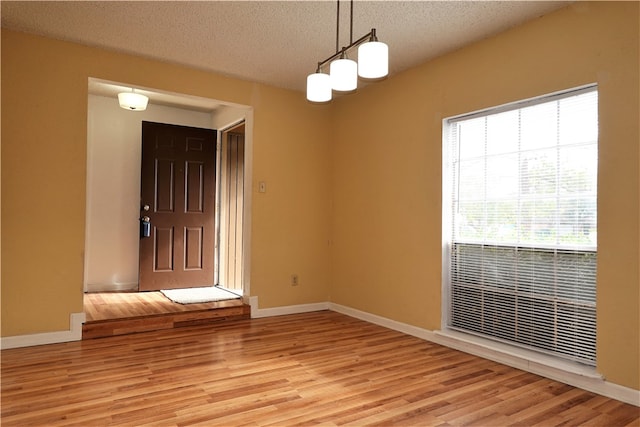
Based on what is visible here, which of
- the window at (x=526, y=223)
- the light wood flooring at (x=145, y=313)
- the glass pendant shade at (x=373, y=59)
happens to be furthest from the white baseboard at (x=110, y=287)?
the glass pendant shade at (x=373, y=59)

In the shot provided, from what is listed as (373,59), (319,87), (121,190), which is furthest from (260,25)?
(121,190)

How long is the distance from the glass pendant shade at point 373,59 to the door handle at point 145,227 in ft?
13.2

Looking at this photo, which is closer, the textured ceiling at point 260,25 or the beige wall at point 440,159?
the beige wall at point 440,159

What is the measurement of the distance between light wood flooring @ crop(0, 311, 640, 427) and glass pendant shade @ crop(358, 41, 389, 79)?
5.84 feet

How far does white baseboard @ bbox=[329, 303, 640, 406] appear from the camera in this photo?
8.41 feet

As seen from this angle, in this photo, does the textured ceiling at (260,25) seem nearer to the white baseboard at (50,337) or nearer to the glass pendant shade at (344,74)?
the glass pendant shade at (344,74)

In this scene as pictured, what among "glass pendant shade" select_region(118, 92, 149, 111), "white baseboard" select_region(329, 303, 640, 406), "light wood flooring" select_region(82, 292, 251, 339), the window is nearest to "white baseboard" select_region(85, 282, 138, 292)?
"light wood flooring" select_region(82, 292, 251, 339)

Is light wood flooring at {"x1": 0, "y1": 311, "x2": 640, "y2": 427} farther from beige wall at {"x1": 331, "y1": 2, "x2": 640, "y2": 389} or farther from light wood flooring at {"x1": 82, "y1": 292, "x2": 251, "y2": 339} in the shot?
beige wall at {"x1": 331, "y1": 2, "x2": 640, "y2": 389}

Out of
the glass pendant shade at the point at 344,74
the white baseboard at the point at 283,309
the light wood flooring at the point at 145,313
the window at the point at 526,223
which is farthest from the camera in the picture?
the white baseboard at the point at 283,309

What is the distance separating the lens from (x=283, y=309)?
15.5 ft

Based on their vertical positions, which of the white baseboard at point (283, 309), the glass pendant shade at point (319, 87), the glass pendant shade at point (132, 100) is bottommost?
the white baseboard at point (283, 309)

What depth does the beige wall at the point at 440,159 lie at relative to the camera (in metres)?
2.54

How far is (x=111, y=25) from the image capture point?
3258 millimetres

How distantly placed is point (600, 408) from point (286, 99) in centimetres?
390
